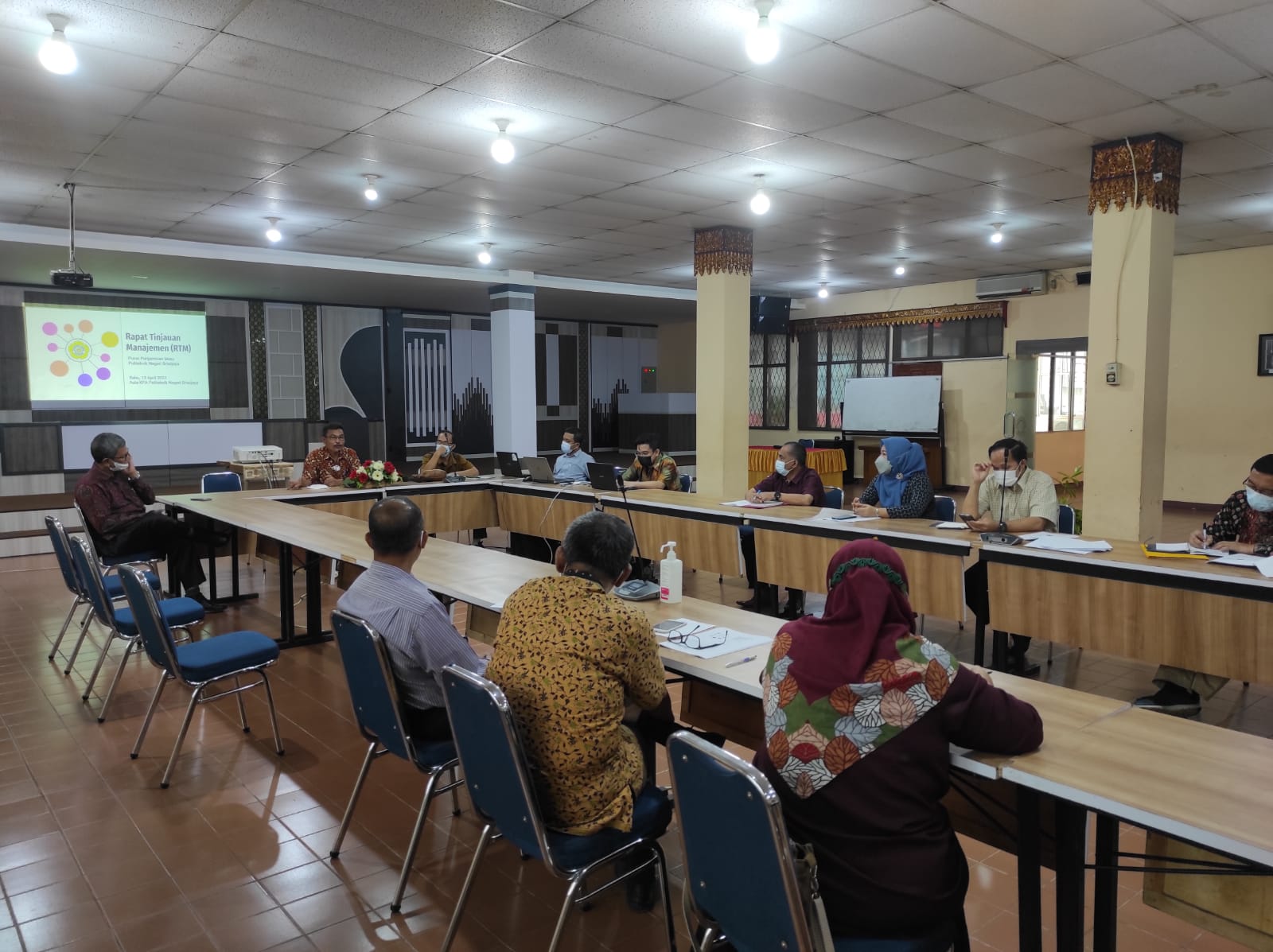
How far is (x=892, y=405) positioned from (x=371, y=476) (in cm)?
810

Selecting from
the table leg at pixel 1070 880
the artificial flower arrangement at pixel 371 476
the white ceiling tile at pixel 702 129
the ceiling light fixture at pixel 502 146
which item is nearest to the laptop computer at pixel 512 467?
the artificial flower arrangement at pixel 371 476

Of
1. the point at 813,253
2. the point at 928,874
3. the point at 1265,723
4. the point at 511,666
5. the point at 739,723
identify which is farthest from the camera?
the point at 813,253

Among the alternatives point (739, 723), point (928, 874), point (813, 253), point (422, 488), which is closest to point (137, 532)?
point (422, 488)

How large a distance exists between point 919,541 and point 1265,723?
163cm

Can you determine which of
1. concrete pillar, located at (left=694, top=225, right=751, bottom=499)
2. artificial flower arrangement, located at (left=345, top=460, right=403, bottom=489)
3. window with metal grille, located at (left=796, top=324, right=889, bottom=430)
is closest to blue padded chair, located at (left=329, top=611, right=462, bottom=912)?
artificial flower arrangement, located at (left=345, top=460, right=403, bottom=489)

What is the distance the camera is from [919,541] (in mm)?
4492

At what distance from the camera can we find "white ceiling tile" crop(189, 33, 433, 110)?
3.92 m

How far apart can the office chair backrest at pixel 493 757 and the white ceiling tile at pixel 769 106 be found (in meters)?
3.47

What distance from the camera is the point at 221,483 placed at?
285 inches

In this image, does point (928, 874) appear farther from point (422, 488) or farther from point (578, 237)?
point (578, 237)

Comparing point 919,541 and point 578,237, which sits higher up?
point 578,237

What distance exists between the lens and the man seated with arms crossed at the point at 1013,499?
4.65 metres

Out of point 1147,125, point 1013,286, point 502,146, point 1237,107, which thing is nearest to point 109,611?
point 502,146

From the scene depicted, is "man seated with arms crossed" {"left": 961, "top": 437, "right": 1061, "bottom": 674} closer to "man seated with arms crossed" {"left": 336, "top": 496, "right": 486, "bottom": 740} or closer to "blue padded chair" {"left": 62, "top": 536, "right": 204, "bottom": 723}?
"man seated with arms crossed" {"left": 336, "top": 496, "right": 486, "bottom": 740}
